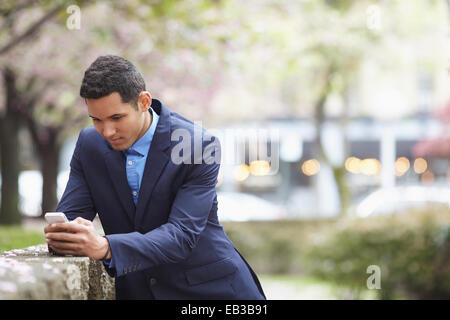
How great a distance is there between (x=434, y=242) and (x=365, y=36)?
7.38m

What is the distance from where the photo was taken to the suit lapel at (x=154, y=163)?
222 centimetres

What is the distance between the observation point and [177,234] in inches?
83.0

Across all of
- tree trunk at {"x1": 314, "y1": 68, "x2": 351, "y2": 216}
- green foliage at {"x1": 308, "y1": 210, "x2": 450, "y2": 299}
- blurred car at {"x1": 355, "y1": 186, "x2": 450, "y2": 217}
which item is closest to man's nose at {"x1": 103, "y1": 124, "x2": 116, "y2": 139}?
green foliage at {"x1": 308, "y1": 210, "x2": 450, "y2": 299}

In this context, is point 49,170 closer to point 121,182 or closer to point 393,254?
point 393,254

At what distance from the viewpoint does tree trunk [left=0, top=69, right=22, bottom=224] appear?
1220 centimetres

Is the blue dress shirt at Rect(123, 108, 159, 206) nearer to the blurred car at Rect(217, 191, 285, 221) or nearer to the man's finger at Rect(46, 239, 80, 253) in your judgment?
the man's finger at Rect(46, 239, 80, 253)

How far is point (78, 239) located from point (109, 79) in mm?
553

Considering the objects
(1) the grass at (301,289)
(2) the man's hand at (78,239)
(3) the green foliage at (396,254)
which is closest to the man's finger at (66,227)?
(2) the man's hand at (78,239)

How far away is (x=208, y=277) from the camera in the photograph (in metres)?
2.28

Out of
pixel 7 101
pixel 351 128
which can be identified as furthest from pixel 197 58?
pixel 351 128

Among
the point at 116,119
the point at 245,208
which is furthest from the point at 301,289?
the point at 116,119
